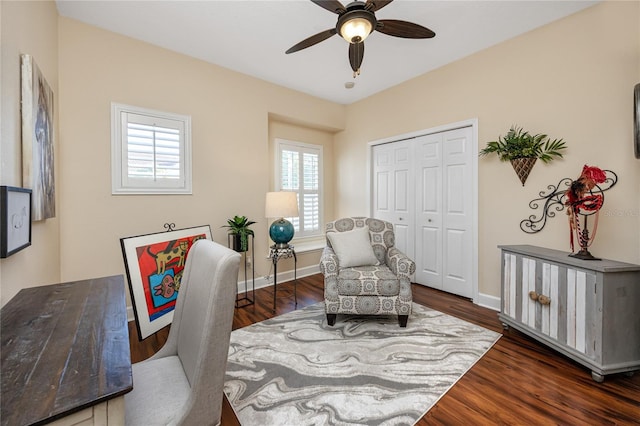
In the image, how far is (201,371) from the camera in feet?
3.00

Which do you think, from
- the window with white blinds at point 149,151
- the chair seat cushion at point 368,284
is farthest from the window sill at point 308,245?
the window with white blinds at point 149,151

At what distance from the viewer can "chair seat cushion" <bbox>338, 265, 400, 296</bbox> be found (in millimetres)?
2457

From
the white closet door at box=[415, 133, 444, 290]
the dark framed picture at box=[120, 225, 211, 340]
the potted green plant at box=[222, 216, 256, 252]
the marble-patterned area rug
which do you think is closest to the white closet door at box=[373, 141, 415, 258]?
the white closet door at box=[415, 133, 444, 290]

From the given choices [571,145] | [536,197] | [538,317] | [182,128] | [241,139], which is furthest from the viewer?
[241,139]

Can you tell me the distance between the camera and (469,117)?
10.1 ft

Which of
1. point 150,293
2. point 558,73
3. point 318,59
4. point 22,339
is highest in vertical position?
point 318,59

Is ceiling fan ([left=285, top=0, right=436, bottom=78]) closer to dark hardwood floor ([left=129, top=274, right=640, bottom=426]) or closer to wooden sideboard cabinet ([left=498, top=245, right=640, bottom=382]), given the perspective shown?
wooden sideboard cabinet ([left=498, top=245, right=640, bottom=382])

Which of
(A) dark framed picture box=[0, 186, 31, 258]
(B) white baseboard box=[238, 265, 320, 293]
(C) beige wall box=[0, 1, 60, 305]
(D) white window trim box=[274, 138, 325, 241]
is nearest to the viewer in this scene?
(A) dark framed picture box=[0, 186, 31, 258]

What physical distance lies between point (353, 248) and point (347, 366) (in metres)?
1.15

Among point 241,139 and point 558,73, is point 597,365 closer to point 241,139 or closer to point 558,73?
point 558,73

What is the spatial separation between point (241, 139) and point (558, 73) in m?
3.45

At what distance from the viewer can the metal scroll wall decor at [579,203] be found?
6.38 ft

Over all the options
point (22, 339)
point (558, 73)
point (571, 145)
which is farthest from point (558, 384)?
point (22, 339)

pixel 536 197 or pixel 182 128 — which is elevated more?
pixel 182 128
